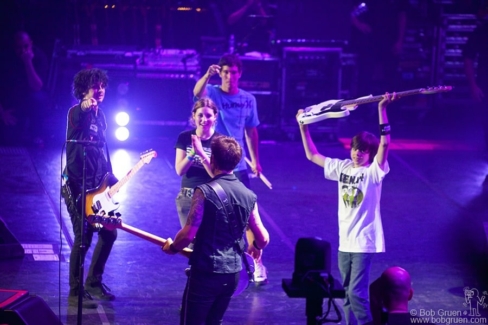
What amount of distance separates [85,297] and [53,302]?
30 cm

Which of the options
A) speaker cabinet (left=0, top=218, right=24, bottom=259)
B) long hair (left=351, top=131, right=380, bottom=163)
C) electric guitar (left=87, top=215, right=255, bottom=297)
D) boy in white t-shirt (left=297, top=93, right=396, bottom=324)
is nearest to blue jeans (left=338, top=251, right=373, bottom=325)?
boy in white t-shirt (left=297, top=93, right=396, bottom=324)

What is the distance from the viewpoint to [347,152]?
14570 millimetres

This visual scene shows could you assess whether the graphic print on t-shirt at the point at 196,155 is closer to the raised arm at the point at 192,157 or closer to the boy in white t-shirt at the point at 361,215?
the raised arm at the point at 192,157

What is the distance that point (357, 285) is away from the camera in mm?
6465

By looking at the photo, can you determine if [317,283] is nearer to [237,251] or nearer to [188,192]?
[237,251]

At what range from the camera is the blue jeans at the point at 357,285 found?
645cm

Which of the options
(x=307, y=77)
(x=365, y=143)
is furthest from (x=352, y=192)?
(x=307, y=77)

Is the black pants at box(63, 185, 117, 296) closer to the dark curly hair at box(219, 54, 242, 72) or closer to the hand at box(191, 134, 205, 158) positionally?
the hand at box(191, 134, 205, 158)

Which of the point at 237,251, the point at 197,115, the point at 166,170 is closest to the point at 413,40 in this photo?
the point at 166,170

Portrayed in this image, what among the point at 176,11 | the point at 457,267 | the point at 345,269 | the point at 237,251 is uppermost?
the point at 176,11

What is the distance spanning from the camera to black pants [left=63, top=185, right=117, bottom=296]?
290 inches

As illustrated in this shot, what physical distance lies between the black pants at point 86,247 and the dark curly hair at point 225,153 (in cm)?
231

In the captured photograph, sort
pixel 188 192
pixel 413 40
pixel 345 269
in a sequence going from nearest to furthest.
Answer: pixel 345 269
pixel 188 192
pixel 413 40

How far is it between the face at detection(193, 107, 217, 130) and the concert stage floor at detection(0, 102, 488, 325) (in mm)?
1613
